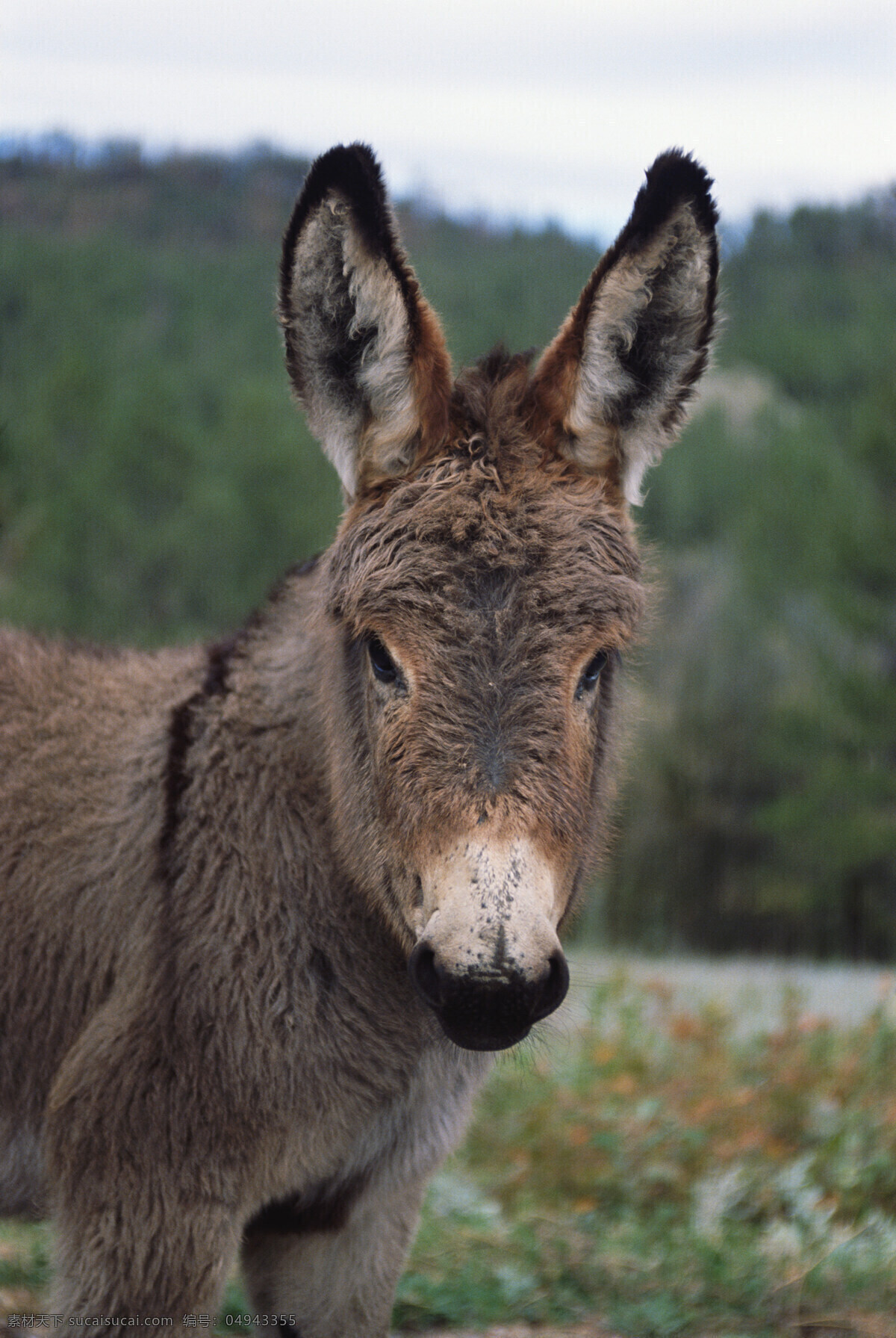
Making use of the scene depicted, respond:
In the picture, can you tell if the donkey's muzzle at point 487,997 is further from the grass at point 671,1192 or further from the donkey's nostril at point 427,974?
the grass at point 671,1192

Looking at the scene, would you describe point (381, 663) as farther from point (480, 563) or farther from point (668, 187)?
point (668, 187)

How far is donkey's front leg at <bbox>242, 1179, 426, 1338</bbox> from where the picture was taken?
3.35 m

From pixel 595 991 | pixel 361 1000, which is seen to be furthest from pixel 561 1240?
pixel 595 991

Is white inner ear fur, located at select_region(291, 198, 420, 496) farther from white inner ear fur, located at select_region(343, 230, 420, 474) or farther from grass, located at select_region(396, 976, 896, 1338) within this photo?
grass, located at select_region(396, 976, 896, 1338)

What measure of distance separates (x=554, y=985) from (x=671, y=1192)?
3852 mm

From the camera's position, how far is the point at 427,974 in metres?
2.35

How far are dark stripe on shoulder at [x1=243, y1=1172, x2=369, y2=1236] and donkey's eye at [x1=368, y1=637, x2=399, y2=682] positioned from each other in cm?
142

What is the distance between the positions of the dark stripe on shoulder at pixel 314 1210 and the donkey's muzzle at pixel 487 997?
44.2 inches

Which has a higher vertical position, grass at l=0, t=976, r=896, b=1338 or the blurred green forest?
the blurred green forest

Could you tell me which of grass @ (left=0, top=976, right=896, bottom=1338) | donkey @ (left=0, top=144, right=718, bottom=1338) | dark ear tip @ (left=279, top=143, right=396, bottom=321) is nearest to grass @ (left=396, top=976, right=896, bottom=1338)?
grass @ (left=0, top=976, right=896, bottom=1338)

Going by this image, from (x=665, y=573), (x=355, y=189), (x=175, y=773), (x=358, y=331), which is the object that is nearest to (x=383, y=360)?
(x=358, y=331)

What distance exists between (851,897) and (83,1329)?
29379 mm

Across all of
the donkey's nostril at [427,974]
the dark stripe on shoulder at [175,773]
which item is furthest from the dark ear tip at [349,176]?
the donkey's nostril at [427,974]

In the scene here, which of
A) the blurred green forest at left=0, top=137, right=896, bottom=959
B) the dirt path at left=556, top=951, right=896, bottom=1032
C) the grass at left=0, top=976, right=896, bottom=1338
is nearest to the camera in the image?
the grass at left=0, top=976, right=896, bottom=1338
